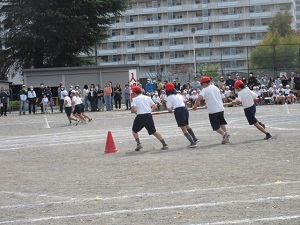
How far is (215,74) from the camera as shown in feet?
191

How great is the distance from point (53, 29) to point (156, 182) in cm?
4645

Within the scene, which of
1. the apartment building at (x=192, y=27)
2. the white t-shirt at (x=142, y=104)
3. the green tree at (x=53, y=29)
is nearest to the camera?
the white t-shirt at (x=142, y=104)

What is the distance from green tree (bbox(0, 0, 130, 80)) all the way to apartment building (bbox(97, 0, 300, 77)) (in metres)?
44.2

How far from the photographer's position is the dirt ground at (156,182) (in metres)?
8.04

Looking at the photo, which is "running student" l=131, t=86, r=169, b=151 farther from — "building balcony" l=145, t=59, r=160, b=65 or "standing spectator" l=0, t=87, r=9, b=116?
"building balcony" l=145, t=59, r=160, b=65

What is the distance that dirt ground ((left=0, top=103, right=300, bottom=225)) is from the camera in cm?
804

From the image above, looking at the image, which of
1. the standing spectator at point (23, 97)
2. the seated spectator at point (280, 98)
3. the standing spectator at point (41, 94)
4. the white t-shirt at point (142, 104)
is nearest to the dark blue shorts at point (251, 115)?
the white t-shirt at point (142, 104)

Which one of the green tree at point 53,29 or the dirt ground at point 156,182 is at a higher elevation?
the green tree at point 53,29

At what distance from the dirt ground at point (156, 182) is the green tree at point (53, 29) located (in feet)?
124

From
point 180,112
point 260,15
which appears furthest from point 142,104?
point 260,15

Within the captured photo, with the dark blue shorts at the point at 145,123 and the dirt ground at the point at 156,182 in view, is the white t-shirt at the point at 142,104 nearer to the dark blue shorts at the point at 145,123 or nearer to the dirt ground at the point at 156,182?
the dark blue shorts at the point at 145,123

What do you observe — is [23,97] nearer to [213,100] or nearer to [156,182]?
[213,100]

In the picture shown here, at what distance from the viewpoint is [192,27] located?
10400cm

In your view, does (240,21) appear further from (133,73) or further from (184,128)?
(184,128)
